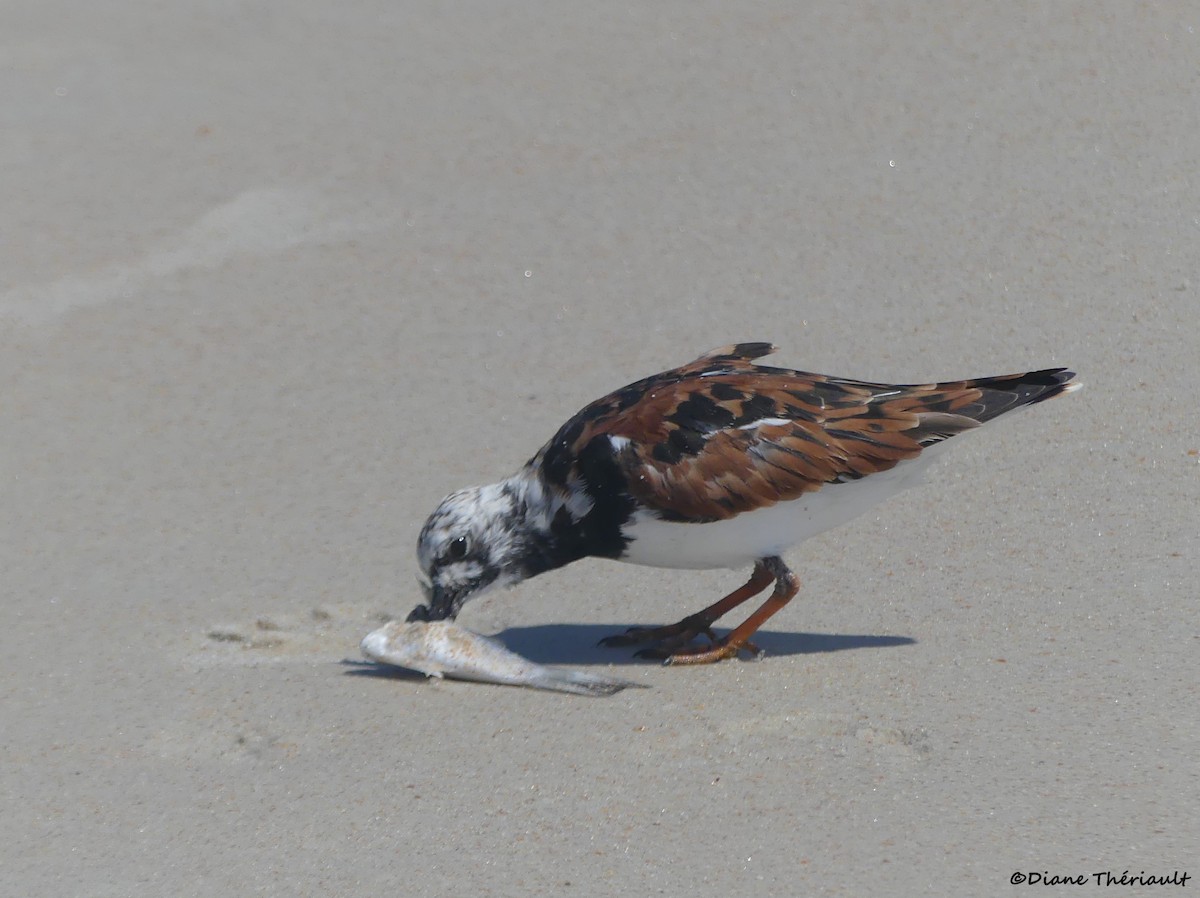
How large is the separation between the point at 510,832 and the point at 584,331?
142 inches

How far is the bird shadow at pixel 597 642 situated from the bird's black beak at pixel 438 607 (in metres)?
0.28

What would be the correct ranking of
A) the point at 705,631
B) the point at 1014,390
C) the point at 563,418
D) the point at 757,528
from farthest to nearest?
the point at 563,418
the point at 705,631
the point at 1014,390
the point at 757,528

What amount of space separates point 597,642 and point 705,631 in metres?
0.38

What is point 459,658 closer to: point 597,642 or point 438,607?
point 438,607

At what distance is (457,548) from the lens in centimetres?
555

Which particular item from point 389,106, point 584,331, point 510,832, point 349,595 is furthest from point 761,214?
point 510,832

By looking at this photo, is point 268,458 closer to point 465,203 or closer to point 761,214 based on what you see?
point 465,203

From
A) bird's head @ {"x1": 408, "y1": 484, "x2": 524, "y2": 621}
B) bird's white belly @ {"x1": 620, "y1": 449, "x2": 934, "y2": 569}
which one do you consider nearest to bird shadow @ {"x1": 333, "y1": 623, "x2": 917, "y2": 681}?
bird's head @ {"x1": 408, "y1": 484, "x2": 524, "y2": 621}

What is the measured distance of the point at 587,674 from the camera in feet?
17.7

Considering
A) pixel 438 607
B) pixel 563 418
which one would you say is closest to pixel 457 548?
pixel 438 607

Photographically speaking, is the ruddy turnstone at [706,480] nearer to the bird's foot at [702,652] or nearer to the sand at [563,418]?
the bird's foot at [702,652]

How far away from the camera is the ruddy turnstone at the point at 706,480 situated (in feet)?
17.5

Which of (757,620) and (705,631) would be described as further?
(705,631)

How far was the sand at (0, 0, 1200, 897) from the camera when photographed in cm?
445
